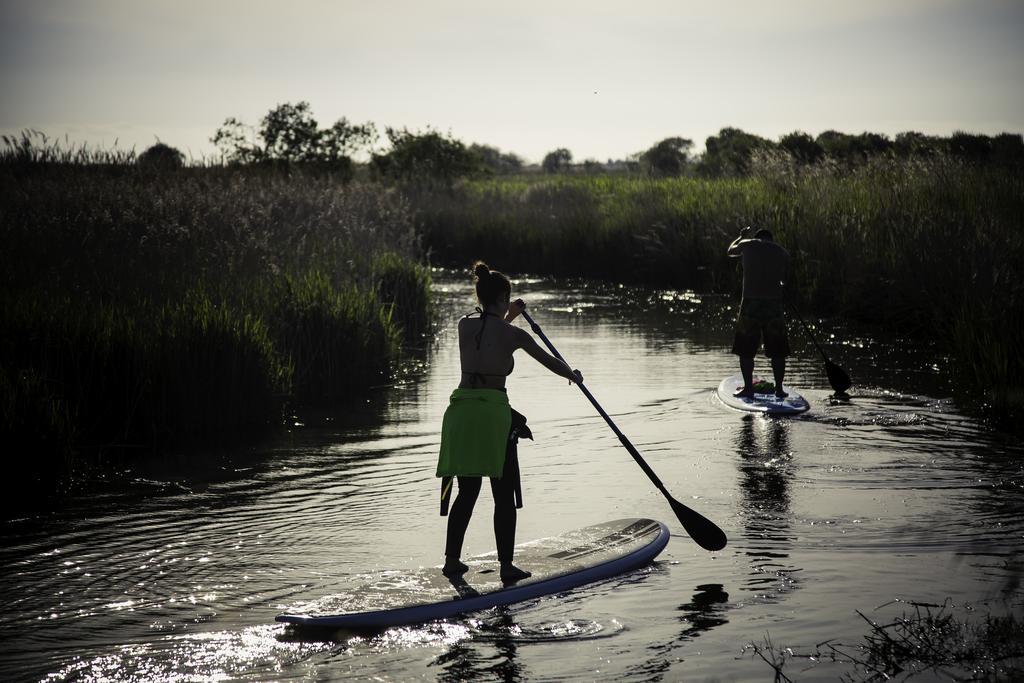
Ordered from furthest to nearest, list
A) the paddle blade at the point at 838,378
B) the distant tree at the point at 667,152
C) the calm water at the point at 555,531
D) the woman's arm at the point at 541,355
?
the distant tree at the point at 667,152 → the paddle blade at the point at 838,378 → the woman's arm at the point at 541,355 → the calm water at the point at 555,531

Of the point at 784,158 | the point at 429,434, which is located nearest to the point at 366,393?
the point at 429,434

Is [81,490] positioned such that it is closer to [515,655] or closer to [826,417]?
[515,655]

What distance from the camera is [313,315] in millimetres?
15078

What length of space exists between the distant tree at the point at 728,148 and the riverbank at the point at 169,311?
2698 centimetres

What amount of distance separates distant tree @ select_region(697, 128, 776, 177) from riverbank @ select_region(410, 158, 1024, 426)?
36.1 ft

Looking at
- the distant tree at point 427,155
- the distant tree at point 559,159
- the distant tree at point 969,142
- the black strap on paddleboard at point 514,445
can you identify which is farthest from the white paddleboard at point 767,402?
the distant tree at point 559,159

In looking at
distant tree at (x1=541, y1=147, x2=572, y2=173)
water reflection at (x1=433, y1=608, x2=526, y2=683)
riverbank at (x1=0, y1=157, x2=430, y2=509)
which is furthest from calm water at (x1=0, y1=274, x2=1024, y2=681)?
distant tree at (x1=541, y1=147, x2=572, y2=173)

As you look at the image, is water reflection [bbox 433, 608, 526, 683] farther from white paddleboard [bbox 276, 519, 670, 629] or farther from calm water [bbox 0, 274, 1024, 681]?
white paddleboard [bbox 276, 519, 670, 629]

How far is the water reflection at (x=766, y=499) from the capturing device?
7406 mm

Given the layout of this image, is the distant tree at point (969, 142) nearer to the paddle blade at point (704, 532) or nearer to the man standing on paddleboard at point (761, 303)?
the man standing on paddleboard at point (761, 303)

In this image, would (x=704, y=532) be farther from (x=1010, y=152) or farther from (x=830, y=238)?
(x=1010, y=152)

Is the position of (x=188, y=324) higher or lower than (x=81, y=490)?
higher

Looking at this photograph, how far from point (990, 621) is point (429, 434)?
7.04 metres

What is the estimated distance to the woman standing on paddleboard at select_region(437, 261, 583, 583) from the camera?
270 inches
